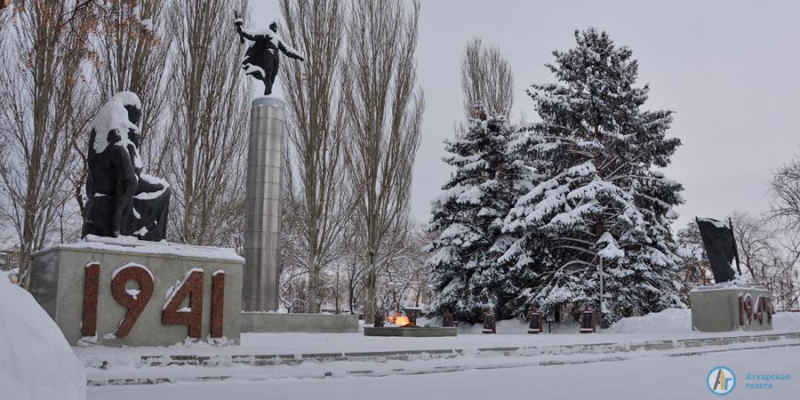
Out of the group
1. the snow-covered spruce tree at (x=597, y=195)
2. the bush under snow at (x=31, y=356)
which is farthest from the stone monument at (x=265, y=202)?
the bush under snow at (x=31, y=356)

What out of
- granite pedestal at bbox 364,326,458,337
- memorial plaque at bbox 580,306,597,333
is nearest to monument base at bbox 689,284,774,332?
memorial plaque at bbox 580,306,597,333

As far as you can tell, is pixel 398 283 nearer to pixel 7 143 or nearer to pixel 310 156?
pixel 310 156

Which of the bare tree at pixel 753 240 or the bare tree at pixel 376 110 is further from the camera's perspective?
the bare tree at pixel 753 240

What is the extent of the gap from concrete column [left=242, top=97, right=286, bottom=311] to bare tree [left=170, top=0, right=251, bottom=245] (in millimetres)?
5251

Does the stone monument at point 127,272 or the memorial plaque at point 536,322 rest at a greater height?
the stone monument at point 127,272

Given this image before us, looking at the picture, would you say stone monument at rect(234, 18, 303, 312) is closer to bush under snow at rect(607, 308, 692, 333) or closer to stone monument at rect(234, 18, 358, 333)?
stone monument at rect(234, 18, 358, 333)

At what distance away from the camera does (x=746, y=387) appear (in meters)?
5.81

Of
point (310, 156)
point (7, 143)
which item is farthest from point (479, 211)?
point (7, 143)

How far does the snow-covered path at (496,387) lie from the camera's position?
4875 millimetres

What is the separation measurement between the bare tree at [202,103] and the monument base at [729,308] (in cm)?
1499

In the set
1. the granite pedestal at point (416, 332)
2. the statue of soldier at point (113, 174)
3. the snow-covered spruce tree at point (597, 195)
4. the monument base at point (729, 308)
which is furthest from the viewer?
the snow-covered spruce tree at point (597, 195)

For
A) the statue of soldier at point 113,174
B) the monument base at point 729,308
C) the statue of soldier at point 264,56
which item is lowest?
the monument base at point 729,308

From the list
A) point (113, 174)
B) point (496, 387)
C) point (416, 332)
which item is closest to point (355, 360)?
point (496, 387)

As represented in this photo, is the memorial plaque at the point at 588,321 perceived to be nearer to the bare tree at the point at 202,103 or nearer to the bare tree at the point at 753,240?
the bare tree at the point at 202,103
